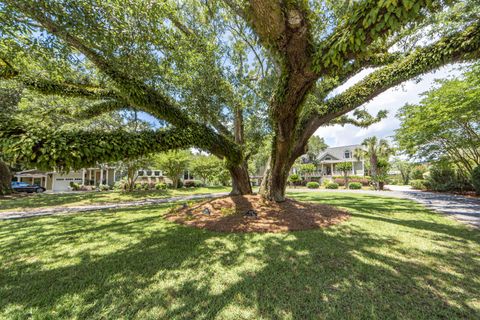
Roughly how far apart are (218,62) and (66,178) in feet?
104

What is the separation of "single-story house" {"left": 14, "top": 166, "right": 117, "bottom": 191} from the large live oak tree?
2543 cm

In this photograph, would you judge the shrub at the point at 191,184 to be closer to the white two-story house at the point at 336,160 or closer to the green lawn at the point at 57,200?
the green lawn at the point at 57,200

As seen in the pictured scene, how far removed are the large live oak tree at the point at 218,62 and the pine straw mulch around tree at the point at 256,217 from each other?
3.13 feet

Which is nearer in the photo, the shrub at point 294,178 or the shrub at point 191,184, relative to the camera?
the shrub at point 191,184

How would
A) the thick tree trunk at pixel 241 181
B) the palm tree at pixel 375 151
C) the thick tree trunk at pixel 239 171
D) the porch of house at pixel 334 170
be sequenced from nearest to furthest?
the thick tree trunk at pixel 239 171 → the thick tree trunk at pixel 241 181 → the palm tree at pixel 375 151 → the porch of house at pixel 334 170

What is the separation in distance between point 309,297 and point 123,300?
8.34ft

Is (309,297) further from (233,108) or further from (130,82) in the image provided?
(233,108)

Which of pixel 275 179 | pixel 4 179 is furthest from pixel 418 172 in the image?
pixel 4 179

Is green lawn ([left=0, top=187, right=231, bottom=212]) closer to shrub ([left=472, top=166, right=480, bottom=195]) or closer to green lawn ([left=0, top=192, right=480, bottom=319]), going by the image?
green lawn ([left=0, top=192, right=480, bottom=319])

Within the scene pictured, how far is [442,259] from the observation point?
11.8ft

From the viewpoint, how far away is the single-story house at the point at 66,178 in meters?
26.3

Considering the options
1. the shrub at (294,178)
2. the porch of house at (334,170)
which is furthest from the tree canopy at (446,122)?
the porch of house at (334,170)

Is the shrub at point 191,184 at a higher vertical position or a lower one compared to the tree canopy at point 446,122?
lower

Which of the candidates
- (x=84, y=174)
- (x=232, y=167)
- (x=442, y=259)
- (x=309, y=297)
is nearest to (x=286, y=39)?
(x=309, y=297)
